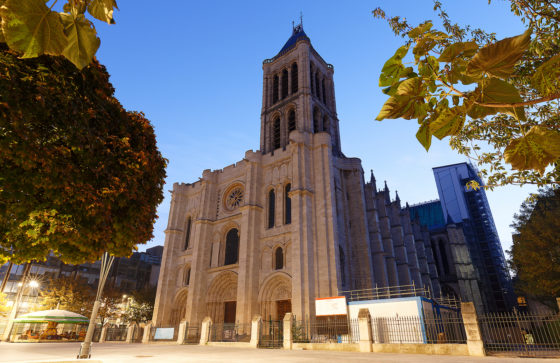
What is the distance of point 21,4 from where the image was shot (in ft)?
3.84

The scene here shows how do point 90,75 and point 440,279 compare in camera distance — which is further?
point 440,279

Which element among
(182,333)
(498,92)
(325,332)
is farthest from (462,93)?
(182,333)

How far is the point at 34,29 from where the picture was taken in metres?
1.21

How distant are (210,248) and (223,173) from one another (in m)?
7.66

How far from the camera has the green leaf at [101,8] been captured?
4.60 feet

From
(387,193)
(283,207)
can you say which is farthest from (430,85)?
(387,193)

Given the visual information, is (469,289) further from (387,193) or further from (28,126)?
(28,126)

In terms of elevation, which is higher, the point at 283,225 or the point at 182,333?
the point at 283,225

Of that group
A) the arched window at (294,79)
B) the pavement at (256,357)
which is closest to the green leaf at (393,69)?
the pavement at (256,357)

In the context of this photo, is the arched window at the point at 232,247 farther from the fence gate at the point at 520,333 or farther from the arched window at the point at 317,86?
the fence gate at the point at 520,333

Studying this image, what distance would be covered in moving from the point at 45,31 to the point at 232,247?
27.2 meters

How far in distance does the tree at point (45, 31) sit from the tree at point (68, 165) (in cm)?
363

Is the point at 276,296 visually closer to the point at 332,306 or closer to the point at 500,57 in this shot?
the point at 332,306

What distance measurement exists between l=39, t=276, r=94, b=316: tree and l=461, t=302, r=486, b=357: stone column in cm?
3397
